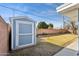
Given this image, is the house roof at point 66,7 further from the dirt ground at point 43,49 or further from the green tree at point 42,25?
the dirt ground at point 43,49

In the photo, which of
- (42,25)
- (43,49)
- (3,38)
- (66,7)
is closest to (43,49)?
(43,49)

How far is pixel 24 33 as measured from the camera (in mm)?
4723

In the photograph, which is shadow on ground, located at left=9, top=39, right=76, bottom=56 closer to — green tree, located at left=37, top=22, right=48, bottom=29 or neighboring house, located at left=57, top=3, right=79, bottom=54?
green tree, located at left=37, top=22, right=48, bottom=29

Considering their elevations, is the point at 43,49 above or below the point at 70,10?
below

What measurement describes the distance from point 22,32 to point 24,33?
0.07 metres

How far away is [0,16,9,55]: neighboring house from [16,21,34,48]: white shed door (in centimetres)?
31

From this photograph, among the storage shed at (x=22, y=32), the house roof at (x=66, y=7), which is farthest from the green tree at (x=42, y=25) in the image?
the house roof at (x=66, y=7)

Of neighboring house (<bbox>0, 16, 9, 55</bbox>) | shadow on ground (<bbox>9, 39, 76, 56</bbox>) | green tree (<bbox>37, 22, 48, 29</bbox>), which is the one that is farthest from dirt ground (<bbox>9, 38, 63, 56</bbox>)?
neighboring house (<bbox>0, 16, 9, 55</bbox>)

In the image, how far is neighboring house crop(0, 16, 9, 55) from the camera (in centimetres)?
456

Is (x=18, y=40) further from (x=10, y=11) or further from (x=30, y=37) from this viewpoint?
(x=10, y=11)

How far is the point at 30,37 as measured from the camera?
473cm

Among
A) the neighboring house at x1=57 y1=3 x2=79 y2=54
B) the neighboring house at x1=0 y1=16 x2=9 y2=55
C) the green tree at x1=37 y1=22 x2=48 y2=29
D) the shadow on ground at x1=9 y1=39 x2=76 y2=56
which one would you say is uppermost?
the neighboring house at x1=57 y1=3 x2=79 y2=54

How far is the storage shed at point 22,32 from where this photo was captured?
4594mm

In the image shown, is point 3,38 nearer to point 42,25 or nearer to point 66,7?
point 42,25
